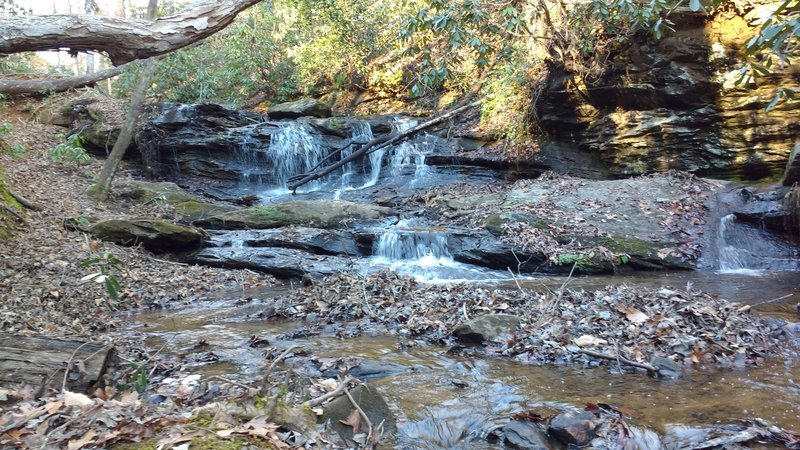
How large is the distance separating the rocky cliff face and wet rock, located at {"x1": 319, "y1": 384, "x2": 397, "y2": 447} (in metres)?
12.1

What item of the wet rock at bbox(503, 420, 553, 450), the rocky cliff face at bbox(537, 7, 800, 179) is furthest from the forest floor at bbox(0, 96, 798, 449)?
the rocky cliff face at bbox(537, 7, 800, 179)

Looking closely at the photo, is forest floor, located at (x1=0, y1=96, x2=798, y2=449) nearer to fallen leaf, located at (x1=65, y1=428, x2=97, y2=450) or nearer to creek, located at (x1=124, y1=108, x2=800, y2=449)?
fallen leaf, located at (x1=65, y1=428, x2=97, y2=450)

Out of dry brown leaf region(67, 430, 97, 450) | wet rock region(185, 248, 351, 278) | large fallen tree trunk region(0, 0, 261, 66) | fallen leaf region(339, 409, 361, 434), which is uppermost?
large fallen tree trunk region(0, 0, 261, 66)

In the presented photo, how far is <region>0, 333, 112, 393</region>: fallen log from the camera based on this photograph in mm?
3279

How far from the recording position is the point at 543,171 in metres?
15.3

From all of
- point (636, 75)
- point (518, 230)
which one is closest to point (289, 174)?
point (518, 230)

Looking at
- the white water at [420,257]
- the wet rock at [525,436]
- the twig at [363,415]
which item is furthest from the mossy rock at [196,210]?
the wet rock at [525,436]

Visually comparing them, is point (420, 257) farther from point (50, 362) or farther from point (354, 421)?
point (50, 362)

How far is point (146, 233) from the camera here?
33.0 feet

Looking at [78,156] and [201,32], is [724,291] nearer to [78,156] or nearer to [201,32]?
[201,32]

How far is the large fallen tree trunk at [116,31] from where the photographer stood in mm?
3525

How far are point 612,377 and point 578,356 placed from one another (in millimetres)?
495

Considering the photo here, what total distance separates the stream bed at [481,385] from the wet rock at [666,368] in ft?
0.26

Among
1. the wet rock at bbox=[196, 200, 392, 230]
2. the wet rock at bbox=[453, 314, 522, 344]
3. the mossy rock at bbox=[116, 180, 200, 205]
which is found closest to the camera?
the wet rock at bbox=[453, 314, 522, 344]
